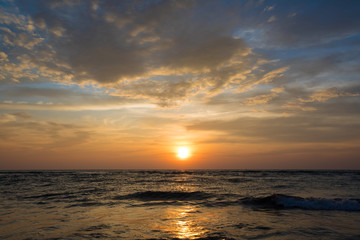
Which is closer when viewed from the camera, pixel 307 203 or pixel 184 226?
pixel 184 226

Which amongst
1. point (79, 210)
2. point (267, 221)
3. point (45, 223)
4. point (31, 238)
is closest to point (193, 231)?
point (267, 221)

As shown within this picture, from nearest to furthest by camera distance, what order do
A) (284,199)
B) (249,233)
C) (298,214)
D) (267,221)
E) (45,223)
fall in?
(249,233) < (45,223) < (267,221) < (298,214) < (284,199)

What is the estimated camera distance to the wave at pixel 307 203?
13.7 m

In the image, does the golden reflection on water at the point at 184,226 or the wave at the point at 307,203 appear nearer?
the golden reflection on water at the point at 184,226

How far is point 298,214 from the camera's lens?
11.9m

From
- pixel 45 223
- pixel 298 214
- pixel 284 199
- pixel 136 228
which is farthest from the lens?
pixel 284 199

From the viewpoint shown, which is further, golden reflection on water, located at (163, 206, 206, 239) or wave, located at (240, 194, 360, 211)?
wave, located at (240, 194, 360, 211)

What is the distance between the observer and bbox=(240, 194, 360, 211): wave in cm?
1366

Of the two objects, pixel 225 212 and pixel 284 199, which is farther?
pixel 284 199

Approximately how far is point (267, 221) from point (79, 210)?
9.60m

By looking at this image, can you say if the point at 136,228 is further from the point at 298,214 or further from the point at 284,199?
the point at 284,199

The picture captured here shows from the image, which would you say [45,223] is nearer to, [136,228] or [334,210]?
[136,228]

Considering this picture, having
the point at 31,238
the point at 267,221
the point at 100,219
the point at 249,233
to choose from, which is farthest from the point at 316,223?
the point at 31,238

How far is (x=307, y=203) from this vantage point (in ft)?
47.1
